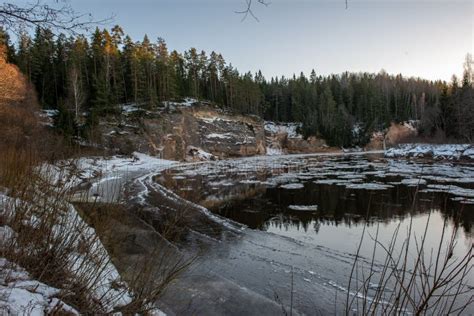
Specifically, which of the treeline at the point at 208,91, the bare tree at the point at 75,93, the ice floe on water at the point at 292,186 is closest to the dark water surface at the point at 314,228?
the ice floe on water at the point at 292,186

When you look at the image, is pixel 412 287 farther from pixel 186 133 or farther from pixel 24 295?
pixel 186 133

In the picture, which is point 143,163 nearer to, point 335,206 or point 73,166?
point 335,206

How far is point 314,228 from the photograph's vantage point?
12594 millimetres

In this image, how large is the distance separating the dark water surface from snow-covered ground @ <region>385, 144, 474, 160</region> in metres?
20.4

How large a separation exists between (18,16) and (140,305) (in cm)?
254

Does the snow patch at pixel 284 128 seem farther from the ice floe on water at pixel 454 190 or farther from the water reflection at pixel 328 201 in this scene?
the ice floe on water at pixel 454 190

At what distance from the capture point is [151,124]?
51719 mm

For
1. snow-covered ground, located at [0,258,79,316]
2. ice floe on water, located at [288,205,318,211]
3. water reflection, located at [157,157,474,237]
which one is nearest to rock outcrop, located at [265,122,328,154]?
water reflection, located at [157,157,474,237]

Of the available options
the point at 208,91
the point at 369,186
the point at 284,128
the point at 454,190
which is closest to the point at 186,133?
the point at 208,91

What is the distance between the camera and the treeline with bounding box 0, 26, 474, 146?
1890 inches

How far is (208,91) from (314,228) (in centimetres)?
7348

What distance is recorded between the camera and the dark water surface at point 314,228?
719cm

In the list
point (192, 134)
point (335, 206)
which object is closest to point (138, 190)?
point (335, 206)

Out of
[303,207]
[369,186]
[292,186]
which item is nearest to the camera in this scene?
[303,207]
